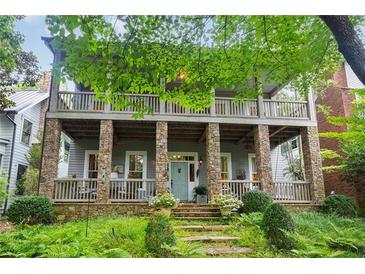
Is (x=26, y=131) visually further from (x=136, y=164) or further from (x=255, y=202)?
(x=255, y=202)

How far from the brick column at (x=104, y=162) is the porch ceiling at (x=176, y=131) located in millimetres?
405

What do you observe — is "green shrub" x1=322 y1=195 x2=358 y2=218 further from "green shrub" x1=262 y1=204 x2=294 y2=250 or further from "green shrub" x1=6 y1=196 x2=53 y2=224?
"green shrub" x1=6 y1=196 x2=53 y2=224

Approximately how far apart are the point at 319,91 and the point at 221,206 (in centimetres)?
404

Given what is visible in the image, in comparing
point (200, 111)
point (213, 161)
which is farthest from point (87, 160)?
point (213, 161)

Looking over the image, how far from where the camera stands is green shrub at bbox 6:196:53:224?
5762mm

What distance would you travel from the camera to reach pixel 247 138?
9.62 m

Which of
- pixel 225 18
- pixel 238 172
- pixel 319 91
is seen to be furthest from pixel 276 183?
pixel 225 18

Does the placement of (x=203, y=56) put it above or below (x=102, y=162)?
above

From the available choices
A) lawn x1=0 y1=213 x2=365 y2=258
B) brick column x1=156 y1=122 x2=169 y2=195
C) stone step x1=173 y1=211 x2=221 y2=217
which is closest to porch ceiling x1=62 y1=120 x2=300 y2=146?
brick column x1=156 y1=122 x2=169 y2=195

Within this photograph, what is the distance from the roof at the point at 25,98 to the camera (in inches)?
206

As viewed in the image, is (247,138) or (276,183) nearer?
(276,183)

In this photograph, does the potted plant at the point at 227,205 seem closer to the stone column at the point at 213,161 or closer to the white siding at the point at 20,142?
the stone column at the point at 213,161

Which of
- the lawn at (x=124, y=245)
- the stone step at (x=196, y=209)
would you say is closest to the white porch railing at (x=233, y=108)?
the stone step at (x=196, y=209)
